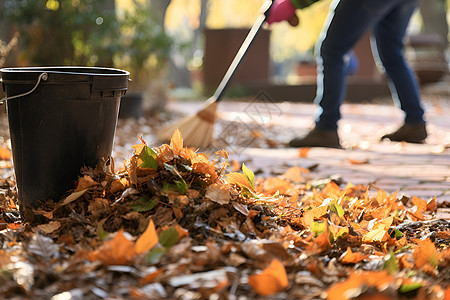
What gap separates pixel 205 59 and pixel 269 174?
789cm

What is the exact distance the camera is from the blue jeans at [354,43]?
3482 millimetres

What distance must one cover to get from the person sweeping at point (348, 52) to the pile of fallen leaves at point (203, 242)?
1650 millimetres

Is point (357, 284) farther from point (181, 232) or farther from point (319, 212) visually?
point (319, 212)

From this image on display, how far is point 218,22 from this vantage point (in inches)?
980

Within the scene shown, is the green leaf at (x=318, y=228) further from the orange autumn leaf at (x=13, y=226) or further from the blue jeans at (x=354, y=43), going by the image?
the blue jeans at (x=354, y=43)

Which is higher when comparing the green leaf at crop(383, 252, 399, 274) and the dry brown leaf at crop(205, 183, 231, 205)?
the dry brown leaf at crop(205, 183, 231, 205)

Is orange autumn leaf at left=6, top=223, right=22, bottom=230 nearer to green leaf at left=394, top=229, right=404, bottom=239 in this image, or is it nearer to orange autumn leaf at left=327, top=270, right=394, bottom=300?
orange autumn leaf at left=327, top=270, right=394, bottom=300

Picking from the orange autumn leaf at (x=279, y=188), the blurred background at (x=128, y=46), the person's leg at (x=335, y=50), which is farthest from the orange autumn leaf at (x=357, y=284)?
the blurred background at (x=128, y=46)

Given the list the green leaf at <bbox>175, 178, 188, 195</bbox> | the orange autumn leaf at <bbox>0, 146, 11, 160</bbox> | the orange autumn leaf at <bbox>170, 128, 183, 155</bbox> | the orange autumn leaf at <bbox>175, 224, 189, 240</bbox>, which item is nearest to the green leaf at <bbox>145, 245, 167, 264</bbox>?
the orange autumn leaf at <bbox>175, 224, 189, 240</bbox>

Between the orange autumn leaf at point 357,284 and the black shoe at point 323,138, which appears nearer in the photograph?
the orange autumn leaf at point 357,284

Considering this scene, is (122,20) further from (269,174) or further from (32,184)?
(32,184)

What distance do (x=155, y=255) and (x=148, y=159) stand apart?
1.64ft

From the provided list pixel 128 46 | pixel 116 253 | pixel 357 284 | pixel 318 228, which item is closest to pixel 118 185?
pixel 116 253

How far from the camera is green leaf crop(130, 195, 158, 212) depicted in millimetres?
1723
